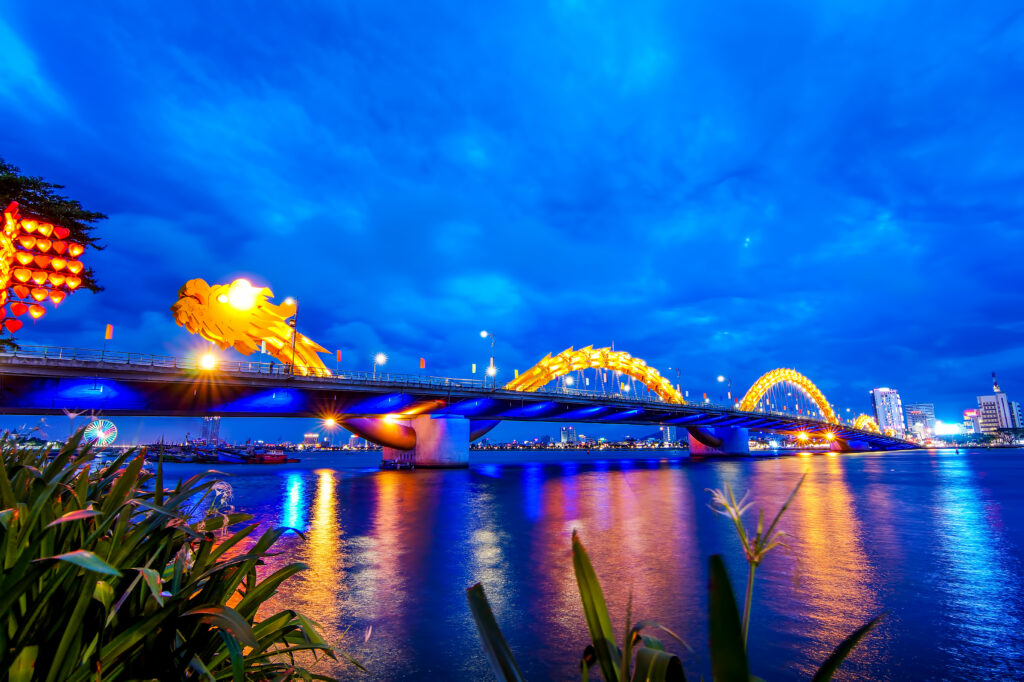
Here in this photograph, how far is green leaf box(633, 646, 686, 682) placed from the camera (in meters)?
2.13

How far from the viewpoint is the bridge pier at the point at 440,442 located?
64.8 meters

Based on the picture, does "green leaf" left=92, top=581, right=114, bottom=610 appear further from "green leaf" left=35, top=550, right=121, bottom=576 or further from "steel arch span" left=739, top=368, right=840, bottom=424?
"steel arch span" left=739, top=368, right=840, bottom=424


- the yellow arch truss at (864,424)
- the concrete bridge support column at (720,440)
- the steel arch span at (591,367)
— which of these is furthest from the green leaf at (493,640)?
the yellow arch truss at (864,424)

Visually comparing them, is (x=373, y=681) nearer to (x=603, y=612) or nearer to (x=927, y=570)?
(x=603, y=612)

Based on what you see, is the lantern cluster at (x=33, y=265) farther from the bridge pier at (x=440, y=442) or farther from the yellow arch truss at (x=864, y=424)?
the yellow arch truss at (x=864, y=424)

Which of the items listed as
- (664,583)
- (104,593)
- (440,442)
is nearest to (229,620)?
(104,593)

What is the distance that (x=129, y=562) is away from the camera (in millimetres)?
3912

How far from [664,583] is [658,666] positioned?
1100cm

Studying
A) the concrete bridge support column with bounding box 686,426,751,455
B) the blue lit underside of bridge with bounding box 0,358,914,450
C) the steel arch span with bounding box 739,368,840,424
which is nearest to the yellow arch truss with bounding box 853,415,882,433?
the steel arch span with bounding box 739,368,840,424

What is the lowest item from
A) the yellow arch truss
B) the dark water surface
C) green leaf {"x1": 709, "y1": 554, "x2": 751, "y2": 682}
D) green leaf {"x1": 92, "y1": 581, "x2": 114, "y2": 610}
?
the dark water surface

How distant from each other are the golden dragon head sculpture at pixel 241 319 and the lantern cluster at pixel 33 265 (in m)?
33.5

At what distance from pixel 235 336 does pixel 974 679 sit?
2578 inches

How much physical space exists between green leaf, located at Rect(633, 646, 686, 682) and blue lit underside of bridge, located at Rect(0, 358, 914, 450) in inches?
1496

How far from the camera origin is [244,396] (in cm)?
4925
